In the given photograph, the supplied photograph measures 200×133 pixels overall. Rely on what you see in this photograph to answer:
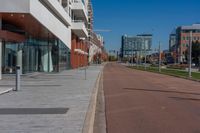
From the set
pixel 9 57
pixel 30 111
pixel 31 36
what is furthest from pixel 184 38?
pixel 30 111

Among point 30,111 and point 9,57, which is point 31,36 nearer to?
point 9,57

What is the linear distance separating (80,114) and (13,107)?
2.77 meters

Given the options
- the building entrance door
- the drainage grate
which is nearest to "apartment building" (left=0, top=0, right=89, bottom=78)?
the building entrance door

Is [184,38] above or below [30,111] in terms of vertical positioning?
above

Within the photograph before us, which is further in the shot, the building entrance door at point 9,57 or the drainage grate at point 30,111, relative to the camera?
the building entrance door at point 9,57

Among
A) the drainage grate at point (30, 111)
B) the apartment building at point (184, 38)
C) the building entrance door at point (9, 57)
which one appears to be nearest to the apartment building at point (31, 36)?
the building entrance door at point (9, 57)

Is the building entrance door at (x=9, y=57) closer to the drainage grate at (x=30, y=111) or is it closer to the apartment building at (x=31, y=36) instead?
the apartment building at (x=31, y=36)

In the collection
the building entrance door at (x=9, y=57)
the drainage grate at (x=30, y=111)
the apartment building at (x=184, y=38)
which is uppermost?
the apartment building at (x=184, y=38)

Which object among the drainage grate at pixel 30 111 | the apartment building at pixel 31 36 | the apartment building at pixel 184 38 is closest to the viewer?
the drainage grate at pixel 30 111

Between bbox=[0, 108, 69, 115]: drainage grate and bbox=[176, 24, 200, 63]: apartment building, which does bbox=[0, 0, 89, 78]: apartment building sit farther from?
bbox=[176, 24, 200, 63]: apartment building

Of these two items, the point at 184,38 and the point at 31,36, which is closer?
the point at 31,36

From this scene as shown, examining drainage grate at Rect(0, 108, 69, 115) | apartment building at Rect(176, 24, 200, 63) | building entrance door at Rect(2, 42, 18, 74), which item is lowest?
drainage grate at Rect(0, 108, 69, 115)

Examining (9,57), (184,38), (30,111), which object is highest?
(184,38)

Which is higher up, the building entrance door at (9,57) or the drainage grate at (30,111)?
the building entrance door at (9,57)
